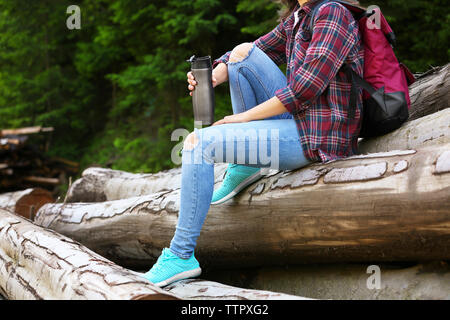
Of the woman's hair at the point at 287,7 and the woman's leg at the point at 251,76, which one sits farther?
the woman's hair at the point at 287,7

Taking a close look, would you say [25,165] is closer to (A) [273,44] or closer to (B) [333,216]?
(A) [273,44]

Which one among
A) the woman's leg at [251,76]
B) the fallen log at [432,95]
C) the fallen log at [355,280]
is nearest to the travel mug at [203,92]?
the woman's leg at [251,76]

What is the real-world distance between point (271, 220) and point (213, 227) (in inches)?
17.1

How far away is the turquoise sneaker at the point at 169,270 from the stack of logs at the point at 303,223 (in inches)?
2.5

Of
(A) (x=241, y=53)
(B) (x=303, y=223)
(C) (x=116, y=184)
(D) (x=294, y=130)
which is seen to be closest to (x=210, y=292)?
(B) (x=303, y=223)

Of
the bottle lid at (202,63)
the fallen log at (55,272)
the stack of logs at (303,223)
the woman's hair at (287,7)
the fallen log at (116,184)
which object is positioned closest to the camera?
the fallen log at (55,272)

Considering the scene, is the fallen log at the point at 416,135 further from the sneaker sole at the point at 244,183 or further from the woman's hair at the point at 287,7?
the woman's hair at the point at 287,7

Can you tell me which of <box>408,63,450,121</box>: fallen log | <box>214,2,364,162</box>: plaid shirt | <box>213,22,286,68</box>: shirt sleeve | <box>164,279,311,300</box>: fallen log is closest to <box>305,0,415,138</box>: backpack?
<box>214,2,364,162</box>: plaid shirt

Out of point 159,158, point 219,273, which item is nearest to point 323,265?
point 219,273

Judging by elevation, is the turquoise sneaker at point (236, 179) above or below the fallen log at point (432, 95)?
below

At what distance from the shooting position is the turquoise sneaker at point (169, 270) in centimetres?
235

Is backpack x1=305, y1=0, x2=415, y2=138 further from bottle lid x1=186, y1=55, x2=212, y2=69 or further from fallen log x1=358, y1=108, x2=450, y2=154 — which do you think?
bottle lid x1=186, y1=55, x2=212, y2=69

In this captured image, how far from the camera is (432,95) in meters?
3.07

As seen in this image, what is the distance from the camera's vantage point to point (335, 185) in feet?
7.36
